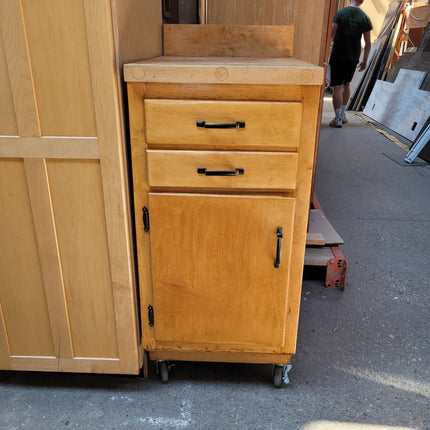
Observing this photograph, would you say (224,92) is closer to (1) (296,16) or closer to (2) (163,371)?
(2) (163,371)

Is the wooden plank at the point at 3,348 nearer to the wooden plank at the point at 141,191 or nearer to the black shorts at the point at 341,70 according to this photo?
the wooden plank at the point at 141,191

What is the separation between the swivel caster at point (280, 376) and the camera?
57.0 inches

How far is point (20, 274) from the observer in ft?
4.26

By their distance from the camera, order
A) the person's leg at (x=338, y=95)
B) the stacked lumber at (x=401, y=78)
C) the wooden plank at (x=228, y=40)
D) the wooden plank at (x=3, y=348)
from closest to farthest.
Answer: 1. the wooden plank at (x=3, y=348)
2. the wooden plank at (x=228, y=40)
3. the stacked lumber at (x=401, y=78)
4. the person's leg at (x=338, y=95)

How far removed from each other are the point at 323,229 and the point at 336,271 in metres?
0.29

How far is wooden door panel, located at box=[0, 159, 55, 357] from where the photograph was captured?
1.20m

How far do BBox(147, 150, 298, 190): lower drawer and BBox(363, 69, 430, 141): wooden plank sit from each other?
4.14m

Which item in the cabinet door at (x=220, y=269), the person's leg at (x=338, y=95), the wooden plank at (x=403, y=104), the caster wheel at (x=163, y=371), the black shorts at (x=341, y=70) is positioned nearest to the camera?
the cabinet door at (x=220, y=269)

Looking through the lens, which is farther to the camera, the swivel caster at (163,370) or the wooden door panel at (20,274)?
the swivel caster at (163,370)

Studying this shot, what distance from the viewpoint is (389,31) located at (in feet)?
24.6

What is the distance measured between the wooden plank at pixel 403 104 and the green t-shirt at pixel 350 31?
84 cm

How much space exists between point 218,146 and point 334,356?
0.99m

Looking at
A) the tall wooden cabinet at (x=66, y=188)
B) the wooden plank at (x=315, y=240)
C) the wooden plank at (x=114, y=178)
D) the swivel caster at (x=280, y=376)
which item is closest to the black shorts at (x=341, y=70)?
the wooden plank at (x=315, y=240)

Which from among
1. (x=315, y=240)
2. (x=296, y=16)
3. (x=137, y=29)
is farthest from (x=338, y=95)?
(x=137, y=29)
